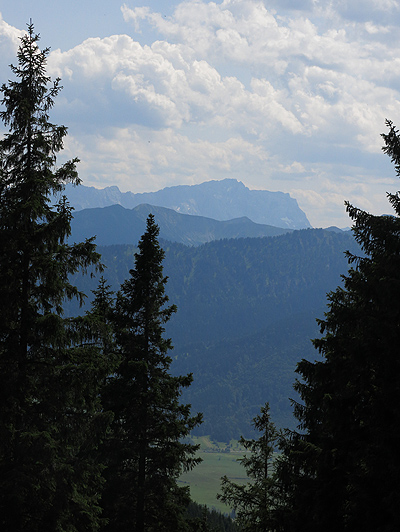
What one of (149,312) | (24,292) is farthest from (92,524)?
(149,312)

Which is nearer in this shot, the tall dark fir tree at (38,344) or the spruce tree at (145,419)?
the tall dark fir tree at (38,344)

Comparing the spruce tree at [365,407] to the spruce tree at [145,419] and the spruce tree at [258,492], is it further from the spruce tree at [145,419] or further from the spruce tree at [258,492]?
the spruce tree at [145,419]

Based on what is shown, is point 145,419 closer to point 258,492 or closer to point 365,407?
point 258,492

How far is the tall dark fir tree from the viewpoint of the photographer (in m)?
12.8

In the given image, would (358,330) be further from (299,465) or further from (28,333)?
(28,333)

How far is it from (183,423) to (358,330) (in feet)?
28.4

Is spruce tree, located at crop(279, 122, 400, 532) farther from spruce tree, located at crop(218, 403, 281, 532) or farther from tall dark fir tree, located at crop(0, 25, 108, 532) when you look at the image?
tall dark fir tree, located at crop(0, 25, 108, 532)

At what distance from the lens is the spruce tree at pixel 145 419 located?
19125 mm

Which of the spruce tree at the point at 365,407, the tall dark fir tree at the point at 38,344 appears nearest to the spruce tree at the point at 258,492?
the spruce tree at the point at 365,407

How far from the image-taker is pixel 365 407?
43.8ft

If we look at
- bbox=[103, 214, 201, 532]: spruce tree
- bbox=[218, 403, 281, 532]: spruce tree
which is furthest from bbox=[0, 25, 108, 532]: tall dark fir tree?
bbox=[218, 403, 281, 532]: spruce tree

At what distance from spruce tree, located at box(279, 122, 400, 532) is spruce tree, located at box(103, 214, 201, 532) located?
499cm

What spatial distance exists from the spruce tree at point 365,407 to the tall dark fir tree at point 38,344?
244 inches

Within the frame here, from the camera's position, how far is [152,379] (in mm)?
19344
